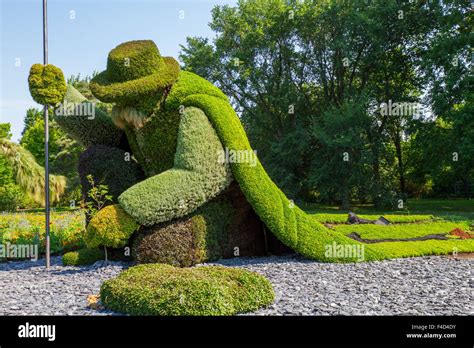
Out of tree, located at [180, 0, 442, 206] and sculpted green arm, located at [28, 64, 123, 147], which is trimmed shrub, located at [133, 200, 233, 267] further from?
tree, located at [180, 0, 442, 206]

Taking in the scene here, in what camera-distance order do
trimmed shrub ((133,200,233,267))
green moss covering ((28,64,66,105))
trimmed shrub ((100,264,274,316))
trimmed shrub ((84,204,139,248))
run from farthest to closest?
1. green moss covering ((28,64,66,105))
2. trimmed shrub ((133,200,233,267))
3. trimmed shrub ((84,204,139,248))
4. trimmed shrub ((100,264,274,316))

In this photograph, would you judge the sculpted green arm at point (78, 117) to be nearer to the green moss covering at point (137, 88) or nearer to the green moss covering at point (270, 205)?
the green moss covering at point (137, 88)

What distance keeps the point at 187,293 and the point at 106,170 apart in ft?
14.4

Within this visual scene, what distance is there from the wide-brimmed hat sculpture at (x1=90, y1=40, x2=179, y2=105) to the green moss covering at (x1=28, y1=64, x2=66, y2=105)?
0.71 m

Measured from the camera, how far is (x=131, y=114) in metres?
8.16

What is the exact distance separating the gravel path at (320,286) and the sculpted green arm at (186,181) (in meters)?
1.27

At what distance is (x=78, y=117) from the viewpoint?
29.6 ft

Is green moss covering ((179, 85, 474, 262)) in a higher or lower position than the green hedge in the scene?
lower

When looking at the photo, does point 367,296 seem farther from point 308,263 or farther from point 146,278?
point 146,278

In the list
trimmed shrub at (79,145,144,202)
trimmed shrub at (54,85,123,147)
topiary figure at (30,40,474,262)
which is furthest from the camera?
trimmed shrub at (54,85,123,147)

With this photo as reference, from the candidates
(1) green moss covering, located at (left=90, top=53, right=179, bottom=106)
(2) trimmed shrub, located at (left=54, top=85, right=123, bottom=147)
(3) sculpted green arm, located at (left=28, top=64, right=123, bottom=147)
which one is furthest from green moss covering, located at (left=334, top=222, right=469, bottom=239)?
(3) sculpted green arm, located at (left=28, top=64, right=123, bottom=147)

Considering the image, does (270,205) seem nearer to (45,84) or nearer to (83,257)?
(83,257)

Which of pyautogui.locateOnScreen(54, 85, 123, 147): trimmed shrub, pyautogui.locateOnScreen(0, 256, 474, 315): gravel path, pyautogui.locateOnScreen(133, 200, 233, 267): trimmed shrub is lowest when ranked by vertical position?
pyautogui.locateOnScreen(0, 256, 474, 315): gravel path

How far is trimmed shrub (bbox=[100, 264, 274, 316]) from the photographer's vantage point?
4.82 m
